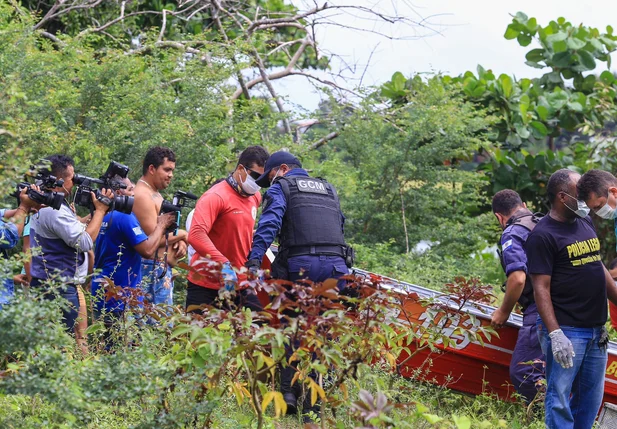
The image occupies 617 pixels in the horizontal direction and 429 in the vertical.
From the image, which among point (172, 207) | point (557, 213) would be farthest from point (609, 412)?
point (172, 207)

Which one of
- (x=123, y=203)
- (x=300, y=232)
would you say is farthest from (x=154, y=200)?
(x=300, y=232)

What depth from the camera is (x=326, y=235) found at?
19.3ft

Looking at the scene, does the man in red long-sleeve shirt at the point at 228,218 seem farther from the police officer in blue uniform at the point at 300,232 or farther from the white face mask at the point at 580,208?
the white face mask at the point at 580,208

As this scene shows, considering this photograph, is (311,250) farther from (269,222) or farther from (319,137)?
(319,137)

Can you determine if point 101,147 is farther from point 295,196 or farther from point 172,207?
point 295,196

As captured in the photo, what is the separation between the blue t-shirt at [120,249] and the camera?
621cm

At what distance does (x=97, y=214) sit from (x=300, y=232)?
1.42m

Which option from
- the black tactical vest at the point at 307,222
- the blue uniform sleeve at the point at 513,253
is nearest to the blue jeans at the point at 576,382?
the blue uniform sleeve at the point at 513,253

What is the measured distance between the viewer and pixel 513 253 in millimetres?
5867

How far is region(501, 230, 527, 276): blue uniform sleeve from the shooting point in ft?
19.0

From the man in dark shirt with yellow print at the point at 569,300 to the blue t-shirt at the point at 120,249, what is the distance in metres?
2.80

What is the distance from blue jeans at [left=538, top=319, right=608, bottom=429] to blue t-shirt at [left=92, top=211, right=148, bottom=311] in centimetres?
289

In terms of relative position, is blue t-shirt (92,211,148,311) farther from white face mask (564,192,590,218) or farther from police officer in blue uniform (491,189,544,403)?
white face mask (564,192,590,218)

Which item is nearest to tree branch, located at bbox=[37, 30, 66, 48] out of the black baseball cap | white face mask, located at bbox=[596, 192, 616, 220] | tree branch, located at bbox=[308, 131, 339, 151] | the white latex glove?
tree branch, located at bbox=[308, 131, 339, 151]
